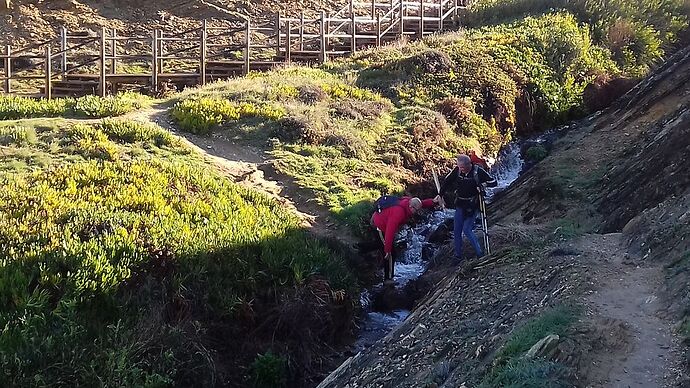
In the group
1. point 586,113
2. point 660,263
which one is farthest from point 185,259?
point 586,113

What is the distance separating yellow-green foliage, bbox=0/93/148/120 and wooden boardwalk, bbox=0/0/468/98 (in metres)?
2.80

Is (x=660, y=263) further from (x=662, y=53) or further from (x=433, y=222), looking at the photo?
(x=662, y=53)

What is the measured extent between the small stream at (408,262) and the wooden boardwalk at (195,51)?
8.15m

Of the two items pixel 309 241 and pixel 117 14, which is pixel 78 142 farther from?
pixel 117 14

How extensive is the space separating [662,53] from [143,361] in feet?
88.3

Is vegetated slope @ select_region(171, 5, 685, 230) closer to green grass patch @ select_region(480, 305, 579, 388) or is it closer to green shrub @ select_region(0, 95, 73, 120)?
green shrub @ select_region(0, 95, 73, 120)

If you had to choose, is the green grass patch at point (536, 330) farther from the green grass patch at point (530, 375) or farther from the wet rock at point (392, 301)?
the wet rock at point (392, 301)

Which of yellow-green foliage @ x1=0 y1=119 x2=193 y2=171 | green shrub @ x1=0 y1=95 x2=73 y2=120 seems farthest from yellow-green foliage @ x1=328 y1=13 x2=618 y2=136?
green shrub @ x1=0 y1=95 x2=73 y2=120

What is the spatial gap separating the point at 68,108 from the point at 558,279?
12027 millimetres

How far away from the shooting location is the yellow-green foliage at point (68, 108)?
15.5 m

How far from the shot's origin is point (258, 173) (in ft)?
47.6

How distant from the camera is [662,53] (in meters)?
28.8

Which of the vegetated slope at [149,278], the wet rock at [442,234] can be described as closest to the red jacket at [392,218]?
the vegetated slope at [149,278]

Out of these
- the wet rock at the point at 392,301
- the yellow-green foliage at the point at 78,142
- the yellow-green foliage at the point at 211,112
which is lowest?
the wet rock at the point at 392,301
